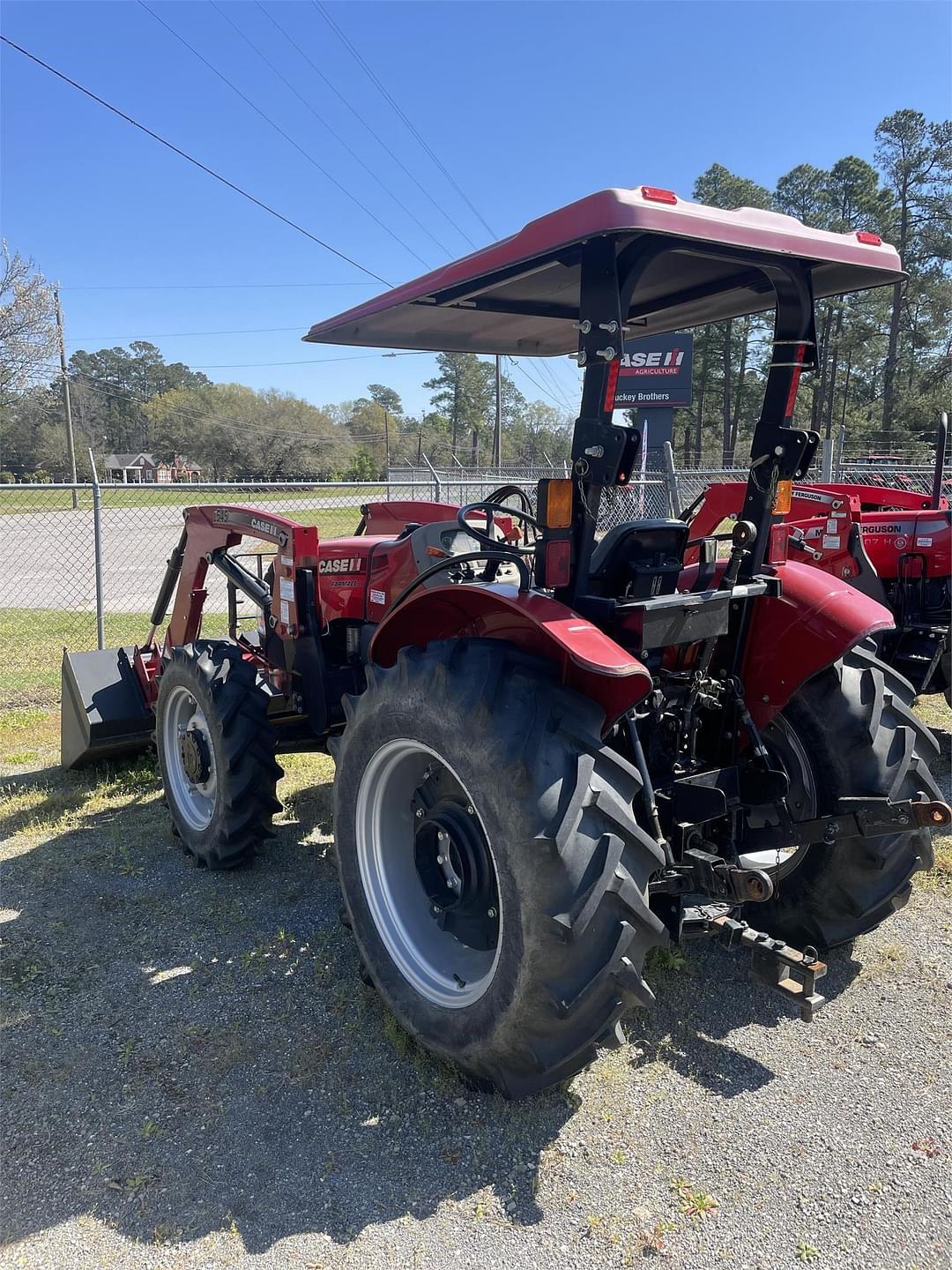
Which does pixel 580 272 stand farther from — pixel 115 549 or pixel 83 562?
pixel 115 549

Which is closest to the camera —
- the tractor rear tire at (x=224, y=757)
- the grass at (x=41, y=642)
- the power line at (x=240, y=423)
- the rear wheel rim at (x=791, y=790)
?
the rear wheel rim at (x=791, y=790)

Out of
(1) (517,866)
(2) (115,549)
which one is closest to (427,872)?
(1) (517,866)

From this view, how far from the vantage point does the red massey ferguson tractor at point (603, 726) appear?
85.0 inches

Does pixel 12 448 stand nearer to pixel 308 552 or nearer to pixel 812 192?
pixel 812 192

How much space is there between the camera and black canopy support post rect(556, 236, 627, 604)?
7.45ft

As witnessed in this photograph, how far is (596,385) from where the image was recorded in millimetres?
2336

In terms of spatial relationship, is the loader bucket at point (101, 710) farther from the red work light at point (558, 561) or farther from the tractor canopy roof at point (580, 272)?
the red work light at point (558, 561)

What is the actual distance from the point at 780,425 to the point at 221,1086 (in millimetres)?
2712

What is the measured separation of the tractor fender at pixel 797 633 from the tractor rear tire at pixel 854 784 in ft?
0.58

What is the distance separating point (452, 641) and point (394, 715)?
0.29m

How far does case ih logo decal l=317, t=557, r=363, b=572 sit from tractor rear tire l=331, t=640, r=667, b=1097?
4.62ft

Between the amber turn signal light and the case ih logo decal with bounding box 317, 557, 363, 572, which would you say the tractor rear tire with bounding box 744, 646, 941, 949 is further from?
the case ih logo decal with bounding box 317, 557, 363, 572

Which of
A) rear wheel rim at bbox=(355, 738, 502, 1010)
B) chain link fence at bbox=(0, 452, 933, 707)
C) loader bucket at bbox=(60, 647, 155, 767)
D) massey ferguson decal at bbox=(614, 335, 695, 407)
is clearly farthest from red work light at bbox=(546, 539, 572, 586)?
massey ferguson decal at bbox=(614, 335, 695, 407)

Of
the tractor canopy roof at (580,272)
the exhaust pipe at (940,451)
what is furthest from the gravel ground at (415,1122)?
the exhaust pipe at (940,451)
